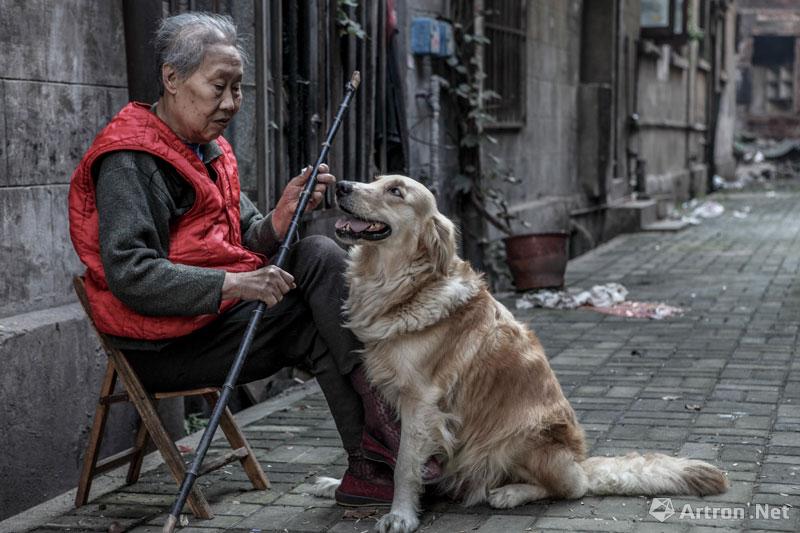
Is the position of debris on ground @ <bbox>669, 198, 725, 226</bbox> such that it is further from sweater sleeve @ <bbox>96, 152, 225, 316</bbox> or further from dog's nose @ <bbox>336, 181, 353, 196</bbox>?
sweater sleeve @ <bbox>96, 152, 225, 316</bbox>

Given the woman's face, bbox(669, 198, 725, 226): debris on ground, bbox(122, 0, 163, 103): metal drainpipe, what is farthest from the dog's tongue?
bbox(669, 198, 725, 226): debris on ground

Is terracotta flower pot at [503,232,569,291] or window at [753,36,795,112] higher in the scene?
window at [753,36,795,112]

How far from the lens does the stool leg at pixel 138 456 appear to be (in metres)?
4.79

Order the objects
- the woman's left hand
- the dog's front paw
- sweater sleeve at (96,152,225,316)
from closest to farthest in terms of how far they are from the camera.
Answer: sweater sleeve at (96,152,225,316)
the dog's front paw
the woman's left hand

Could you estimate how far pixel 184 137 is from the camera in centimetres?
427

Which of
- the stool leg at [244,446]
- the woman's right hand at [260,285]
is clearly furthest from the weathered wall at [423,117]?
the woman's right hand at [260,285]

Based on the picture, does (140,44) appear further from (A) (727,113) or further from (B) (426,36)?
(A) (727,113)

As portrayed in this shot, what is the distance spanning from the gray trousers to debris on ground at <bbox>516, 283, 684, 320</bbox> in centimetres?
507

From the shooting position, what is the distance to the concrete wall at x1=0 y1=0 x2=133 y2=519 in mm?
4559

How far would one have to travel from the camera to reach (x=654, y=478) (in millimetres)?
4375

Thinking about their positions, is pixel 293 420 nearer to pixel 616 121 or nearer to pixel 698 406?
pixel 698 406

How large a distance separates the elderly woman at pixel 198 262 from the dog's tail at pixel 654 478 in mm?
794

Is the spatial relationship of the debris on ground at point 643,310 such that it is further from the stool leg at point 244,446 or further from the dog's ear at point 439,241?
the dog's ear at point 439,241

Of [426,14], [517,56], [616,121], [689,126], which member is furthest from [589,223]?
[689,126]
